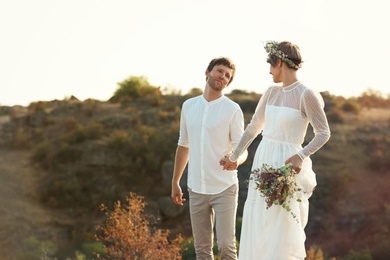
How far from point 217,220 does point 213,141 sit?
0.63 meters

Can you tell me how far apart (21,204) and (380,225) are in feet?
36.0

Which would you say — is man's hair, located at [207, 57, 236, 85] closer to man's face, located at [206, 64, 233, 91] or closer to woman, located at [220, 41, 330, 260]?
man's face, located at [206, 64, 233, 91]

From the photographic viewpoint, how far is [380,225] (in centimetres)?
2045

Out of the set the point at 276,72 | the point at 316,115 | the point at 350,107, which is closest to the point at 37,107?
the point at 350,107

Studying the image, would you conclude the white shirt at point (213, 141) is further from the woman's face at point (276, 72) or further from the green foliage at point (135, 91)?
the green foliage at point (135, 91)

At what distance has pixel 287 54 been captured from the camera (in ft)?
17.3

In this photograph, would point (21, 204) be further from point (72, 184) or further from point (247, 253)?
point (247, 253)

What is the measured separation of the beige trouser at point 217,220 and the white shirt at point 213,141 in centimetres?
6

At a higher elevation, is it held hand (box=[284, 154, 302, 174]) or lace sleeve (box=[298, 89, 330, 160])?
lace sleeve (box=[298, 89, 330, 160])

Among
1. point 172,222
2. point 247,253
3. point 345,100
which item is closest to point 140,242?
point 247,253

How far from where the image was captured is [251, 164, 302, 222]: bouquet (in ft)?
16.7

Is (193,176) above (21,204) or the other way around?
above

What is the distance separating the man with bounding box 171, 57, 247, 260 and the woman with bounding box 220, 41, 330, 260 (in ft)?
2.06

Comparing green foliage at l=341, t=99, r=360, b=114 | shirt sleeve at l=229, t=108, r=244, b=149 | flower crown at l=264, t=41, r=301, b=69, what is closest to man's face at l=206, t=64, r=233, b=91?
shirt sleeve at l=229, t=108, r=244, b=149
